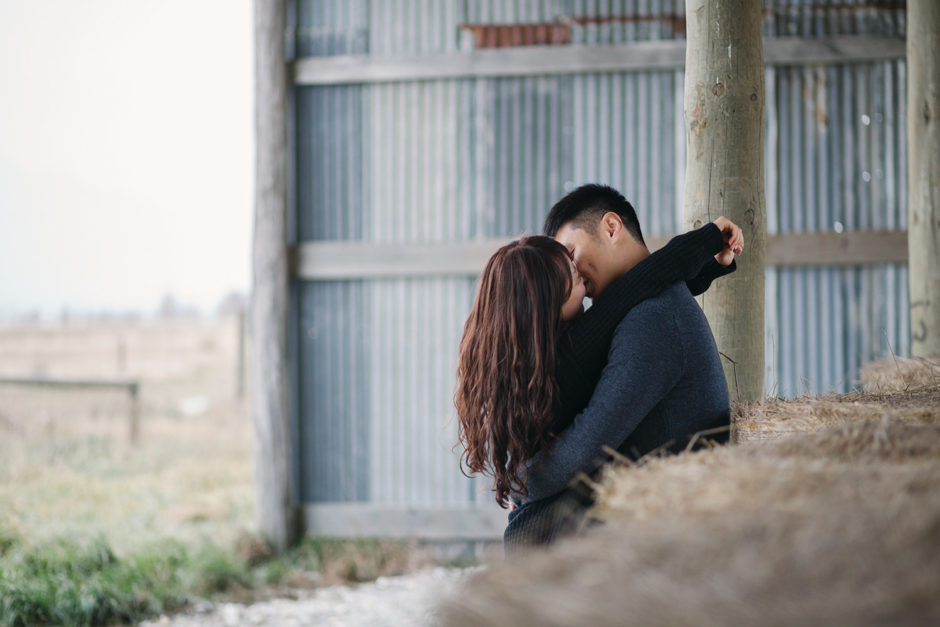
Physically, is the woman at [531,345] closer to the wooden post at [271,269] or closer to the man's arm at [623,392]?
the man's arm at [623,392]

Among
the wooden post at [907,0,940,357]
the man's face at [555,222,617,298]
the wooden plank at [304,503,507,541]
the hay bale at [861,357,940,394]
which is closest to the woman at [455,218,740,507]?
the man's face at [555,222,617,298]

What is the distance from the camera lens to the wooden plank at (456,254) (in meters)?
5.12

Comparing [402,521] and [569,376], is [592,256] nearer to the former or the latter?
[569,376]

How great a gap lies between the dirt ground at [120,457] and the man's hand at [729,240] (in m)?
4.18

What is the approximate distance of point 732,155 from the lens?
278 centimetres

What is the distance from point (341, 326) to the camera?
217 inches

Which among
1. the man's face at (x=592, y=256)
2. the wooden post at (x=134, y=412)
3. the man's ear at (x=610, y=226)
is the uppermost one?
the man's ear at (x=610, y=226)

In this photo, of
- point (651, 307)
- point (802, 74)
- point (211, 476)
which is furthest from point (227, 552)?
point (802, 74)

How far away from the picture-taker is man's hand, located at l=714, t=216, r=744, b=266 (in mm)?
2537

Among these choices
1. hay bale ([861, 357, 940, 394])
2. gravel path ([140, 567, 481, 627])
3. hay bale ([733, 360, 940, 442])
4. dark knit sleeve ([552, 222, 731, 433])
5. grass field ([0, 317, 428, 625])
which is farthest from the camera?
grass field ([0, 317, 428, 625])

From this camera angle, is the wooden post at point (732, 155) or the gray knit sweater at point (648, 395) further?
the wooden post at point (732, 155)

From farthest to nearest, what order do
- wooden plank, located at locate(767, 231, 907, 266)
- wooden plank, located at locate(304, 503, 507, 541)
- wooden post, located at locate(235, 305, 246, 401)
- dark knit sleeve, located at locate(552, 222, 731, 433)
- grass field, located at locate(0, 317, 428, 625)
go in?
1. wooden post, located at locate(235, 305, 246, 401)
2. wooden plank, located at locate(304, 503, 507, 541)
3. wooden plank, located at locate(767, 231, 907, 266)
4. grass field, located at locate(0, 317, 428, 625)
5. dark knit sleeve, located at locate(552, 222, 731, 433)

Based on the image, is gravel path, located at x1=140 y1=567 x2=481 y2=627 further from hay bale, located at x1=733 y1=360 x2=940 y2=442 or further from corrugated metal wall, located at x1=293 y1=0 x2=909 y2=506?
hay bale, located at x1=733 y1=360 x2=940 y2=442

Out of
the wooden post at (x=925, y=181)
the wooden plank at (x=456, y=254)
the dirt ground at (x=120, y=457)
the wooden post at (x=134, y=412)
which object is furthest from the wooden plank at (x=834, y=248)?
the wooden post at (x=134, y=412)
